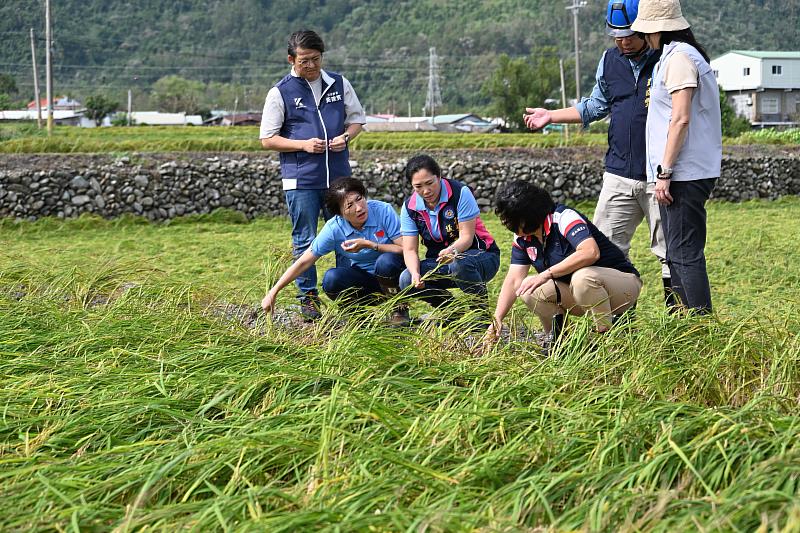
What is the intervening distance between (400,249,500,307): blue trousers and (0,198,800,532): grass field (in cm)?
50

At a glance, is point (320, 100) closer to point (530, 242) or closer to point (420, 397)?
point (530, 242)

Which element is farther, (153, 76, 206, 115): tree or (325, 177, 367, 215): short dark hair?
(153, 76, 206, 115): tree

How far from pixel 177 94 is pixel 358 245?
218 ft

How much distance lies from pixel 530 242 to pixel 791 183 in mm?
10979

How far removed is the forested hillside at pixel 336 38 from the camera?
75250 millimetres

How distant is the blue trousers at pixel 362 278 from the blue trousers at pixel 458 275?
0.10 m

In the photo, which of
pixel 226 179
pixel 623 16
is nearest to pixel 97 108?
pixel 226 179

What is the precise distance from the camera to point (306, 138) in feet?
16.8

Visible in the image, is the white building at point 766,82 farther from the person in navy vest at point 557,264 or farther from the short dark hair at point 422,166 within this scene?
the person in navy vest at point 557,264

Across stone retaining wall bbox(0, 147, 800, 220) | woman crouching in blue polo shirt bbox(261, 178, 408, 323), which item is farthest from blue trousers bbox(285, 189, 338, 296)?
stone retaining wall bbox(0, 147, 800, 220)

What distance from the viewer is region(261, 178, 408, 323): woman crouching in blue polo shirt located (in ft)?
14.4

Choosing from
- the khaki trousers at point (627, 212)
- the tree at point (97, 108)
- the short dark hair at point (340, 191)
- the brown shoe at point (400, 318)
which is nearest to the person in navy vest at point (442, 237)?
the brown shoe at point (400, 318)

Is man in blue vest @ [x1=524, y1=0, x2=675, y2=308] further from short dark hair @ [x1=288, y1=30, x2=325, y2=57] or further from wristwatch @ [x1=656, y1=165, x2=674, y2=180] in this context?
short dark hair @ [x1=288, y1=30, x2=325, y2=57]

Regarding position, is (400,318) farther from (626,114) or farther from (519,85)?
(519,85)
